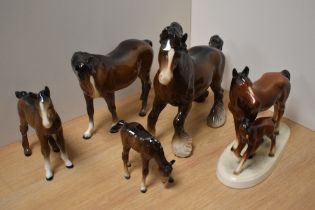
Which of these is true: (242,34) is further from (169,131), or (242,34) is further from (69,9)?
(69,9)

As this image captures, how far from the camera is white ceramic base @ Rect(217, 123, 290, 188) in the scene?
86 centimetres

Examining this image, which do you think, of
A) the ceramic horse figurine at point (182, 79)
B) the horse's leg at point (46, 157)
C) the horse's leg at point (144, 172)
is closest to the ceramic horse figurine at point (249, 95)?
the ceramic horse figurine at point (182, 79)

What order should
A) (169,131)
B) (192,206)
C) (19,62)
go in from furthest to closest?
(169,131) < (19,62) < (192,206)

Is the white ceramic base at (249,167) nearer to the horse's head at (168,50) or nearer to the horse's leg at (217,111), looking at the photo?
the horse's leg at (217,111)

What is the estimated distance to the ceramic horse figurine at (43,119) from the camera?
796mm

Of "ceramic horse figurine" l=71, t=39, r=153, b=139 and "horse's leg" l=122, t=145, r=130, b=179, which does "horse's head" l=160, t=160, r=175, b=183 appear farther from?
"ceramic horse figurine" l=71, t=39, r=153, b=139

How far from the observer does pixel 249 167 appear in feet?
2.90

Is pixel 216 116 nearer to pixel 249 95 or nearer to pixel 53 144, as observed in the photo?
pixel 249 95

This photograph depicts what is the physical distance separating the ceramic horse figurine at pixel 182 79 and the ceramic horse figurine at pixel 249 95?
4.4 inches

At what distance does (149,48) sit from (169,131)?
0.82ft

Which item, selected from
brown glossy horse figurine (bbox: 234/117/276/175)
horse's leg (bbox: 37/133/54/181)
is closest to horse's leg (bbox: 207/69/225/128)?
brown glossy horse figurine (bbox: 234/117/276/175)

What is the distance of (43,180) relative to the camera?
907 mm

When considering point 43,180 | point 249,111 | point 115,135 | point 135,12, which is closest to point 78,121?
point 115,135

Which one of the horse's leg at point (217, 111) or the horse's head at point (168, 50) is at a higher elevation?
the horse's head at point (168, 50)
